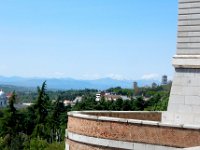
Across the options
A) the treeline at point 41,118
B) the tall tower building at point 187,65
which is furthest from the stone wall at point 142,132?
the treeline at point 41,118

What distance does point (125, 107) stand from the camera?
7312 cm

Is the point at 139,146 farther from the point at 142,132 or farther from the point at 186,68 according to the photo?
the point at 186,68

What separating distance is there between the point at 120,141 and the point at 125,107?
52.3 m

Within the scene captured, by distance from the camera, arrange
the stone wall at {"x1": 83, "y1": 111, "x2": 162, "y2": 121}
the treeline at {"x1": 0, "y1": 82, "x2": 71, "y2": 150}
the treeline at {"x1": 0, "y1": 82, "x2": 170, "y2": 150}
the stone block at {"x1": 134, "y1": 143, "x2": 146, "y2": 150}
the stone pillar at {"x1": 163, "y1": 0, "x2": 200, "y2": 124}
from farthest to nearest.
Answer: the treeline at {"x1": 0, "y1": 82, "x2": 170, "y2": 150} → the treeline at {"x1": 0, "y1": 82, "x2": 71, "y2": 150} → the stone wall at {"x1": 83, "y1": 111, "x2": 162, "y2": 121} → the stone pillar at {"x1": 163, "y1": 0, "x2": 200, "y2": 124} → the stone block at {"x1": 134, "y1": 143, "x2": 146, "y2": 150}

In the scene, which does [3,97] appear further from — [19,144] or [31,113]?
[19,144]

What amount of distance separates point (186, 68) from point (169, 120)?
2.35 meters

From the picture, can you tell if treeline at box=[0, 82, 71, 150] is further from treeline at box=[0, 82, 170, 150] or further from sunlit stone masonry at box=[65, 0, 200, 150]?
sunlit stone masonry at box=[65, 0, 200, 150]

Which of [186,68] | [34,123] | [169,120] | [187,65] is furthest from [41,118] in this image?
[187,65]

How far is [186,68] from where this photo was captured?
23.5m

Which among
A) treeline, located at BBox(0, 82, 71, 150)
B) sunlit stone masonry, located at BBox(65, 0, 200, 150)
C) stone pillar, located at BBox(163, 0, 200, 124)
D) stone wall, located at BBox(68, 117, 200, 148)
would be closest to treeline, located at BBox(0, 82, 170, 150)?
treeline, located at BBox(0, 82, 71, 150)

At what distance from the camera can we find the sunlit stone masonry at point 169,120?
20.0 metres

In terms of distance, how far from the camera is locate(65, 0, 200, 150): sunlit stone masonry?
65.8 ft

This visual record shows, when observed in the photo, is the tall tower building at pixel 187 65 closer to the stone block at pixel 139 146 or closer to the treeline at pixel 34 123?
the stone block at pixel 139 146

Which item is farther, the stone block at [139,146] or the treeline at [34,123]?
the treeline at [34,123]
